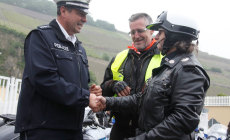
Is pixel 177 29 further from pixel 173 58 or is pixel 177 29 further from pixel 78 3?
pixel 78 3

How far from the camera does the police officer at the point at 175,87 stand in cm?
205

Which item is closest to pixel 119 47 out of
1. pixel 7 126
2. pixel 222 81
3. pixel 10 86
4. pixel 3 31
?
pixel 222 81

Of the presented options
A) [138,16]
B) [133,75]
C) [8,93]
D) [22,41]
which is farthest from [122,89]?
[22,41]

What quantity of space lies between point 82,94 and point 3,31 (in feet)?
101

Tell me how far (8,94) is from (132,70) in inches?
272

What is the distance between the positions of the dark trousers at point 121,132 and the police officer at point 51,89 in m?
0.73

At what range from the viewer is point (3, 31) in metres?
30.3

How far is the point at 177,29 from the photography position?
234cm

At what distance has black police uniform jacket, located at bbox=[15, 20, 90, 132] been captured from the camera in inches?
91.5

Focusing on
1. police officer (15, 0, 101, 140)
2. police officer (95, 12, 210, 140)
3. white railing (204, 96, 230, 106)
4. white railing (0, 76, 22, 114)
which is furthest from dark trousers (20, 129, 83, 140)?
white railing (204, 96, 230, 106)

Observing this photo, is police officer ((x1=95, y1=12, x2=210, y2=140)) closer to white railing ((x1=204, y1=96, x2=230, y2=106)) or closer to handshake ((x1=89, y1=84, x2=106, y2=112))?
handshake ((x1=89, y1=84, x2=106, y2=112))

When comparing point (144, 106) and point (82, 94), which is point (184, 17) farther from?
point (82, 94)

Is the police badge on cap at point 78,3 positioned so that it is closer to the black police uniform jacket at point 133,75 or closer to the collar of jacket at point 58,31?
the collar of jacket at point 58,31

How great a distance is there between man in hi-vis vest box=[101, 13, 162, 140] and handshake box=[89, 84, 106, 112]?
0.74 feet
